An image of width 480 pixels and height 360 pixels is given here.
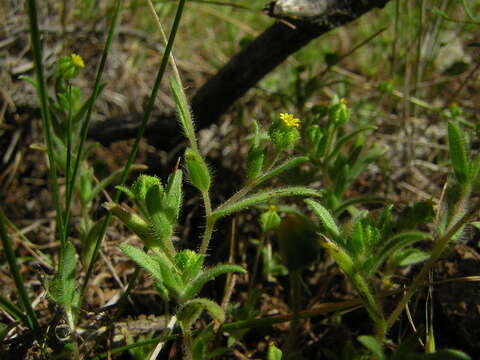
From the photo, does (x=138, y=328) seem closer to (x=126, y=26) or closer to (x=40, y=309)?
(x=40, y=309)

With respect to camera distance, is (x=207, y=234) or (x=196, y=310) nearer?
(x=196, y=310)

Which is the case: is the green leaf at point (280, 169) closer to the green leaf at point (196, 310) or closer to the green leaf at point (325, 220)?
the green leaf at point (325, 220)

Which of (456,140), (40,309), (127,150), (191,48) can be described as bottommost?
(40,309)

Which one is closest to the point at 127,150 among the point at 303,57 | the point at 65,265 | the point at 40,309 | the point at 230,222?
the point at 230,222

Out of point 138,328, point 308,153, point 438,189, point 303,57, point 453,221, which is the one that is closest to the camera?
point 453,221

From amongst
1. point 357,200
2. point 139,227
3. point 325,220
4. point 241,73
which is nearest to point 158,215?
point 139,227

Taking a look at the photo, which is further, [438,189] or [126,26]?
[126,26]

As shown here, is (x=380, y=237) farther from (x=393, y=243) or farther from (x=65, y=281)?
(x=65, y=281)
